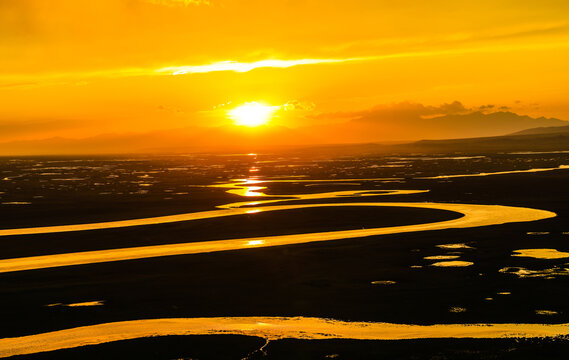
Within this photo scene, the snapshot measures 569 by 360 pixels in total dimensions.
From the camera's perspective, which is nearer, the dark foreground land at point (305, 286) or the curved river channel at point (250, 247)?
the dark foreground land at point (305, 286)

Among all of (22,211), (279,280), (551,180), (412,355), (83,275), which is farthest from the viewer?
(551,180)

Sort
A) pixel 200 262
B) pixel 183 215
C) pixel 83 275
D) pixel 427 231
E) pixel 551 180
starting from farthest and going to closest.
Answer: pixel 551 180 < pixel 183 215 < pixel 427 231 < pixel 200 262 < pixel 83 275

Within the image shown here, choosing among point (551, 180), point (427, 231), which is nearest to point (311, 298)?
point (427, 231)

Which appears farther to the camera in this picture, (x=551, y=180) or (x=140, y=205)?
(x=551, y=180)

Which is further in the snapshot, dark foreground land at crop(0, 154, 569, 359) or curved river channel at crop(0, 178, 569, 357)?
curved river channel at crop(0, 178, 569, 357)

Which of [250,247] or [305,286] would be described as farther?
[250,247]

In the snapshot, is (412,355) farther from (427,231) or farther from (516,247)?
(427,231)

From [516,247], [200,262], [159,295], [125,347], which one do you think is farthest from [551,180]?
[125,347]
